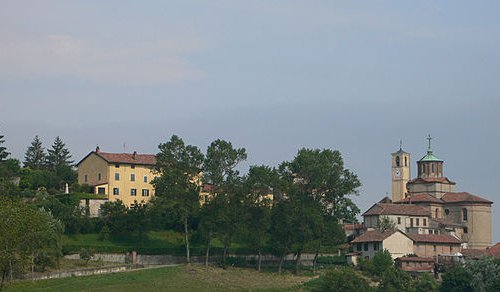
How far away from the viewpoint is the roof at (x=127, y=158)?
12150cm

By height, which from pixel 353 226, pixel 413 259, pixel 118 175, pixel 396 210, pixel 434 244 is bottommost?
pixel 413 259

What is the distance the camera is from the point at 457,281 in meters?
103

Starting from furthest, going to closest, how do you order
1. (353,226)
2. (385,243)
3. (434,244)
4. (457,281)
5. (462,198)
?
1. (462,198)
2. (353,226)
3. (434,244)
4. (385,243)
5. (457,281)

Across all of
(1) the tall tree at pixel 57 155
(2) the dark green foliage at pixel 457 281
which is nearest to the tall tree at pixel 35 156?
(1) the tall tree at pixel 57 155

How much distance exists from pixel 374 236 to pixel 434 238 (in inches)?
310

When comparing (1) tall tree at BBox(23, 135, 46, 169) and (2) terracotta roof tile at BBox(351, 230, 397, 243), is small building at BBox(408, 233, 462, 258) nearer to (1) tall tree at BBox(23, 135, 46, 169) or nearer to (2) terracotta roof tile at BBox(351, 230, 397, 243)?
(2) terracotta roof tile at BBox(351, 230, 397, 243)

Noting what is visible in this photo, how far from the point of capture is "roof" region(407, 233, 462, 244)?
4727 inches

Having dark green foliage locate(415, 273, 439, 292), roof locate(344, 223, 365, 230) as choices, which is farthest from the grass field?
roof locate(344, 223, 365, 230)

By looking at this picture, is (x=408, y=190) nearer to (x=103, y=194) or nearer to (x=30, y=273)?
(x=103, y=194)

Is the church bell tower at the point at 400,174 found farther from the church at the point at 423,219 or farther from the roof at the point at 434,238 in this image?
the roof at the point at 434,238

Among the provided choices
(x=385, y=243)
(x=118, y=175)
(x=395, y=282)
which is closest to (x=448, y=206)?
(x=385, y=243)

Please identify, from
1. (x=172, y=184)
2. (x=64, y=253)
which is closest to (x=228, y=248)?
(x=172, y=184)

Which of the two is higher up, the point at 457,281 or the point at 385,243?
the point at 385,243

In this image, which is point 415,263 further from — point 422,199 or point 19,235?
point 19,235
